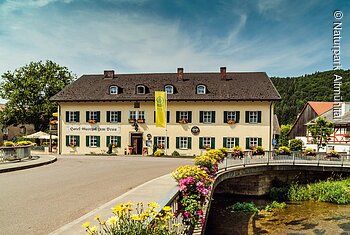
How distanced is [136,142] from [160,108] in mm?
4843

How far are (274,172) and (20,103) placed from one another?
120 feet

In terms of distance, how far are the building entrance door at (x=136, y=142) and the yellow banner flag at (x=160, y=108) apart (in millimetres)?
3082

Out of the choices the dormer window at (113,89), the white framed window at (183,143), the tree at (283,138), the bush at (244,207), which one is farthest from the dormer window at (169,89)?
the tree at (283,138)

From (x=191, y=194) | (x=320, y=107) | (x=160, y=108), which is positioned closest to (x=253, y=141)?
(x=160, y=108)

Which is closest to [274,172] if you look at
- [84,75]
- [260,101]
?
[260,101]

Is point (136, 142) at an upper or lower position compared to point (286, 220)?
upper

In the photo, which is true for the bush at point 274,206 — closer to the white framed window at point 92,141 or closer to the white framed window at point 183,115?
the white framed window at point 183,115

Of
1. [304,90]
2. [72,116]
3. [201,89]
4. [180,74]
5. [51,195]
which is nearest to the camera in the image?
[51,195]

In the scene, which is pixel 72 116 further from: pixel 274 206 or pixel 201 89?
pixel 274 206

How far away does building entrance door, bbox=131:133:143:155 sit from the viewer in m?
30.6

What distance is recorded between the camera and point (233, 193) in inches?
803

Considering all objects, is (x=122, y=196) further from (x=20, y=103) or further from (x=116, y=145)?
(x=20, y=103)

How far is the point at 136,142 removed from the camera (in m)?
30.7

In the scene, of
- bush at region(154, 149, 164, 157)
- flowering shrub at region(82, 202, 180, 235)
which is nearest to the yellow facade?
bush at region(154, 149, 164, 157)
